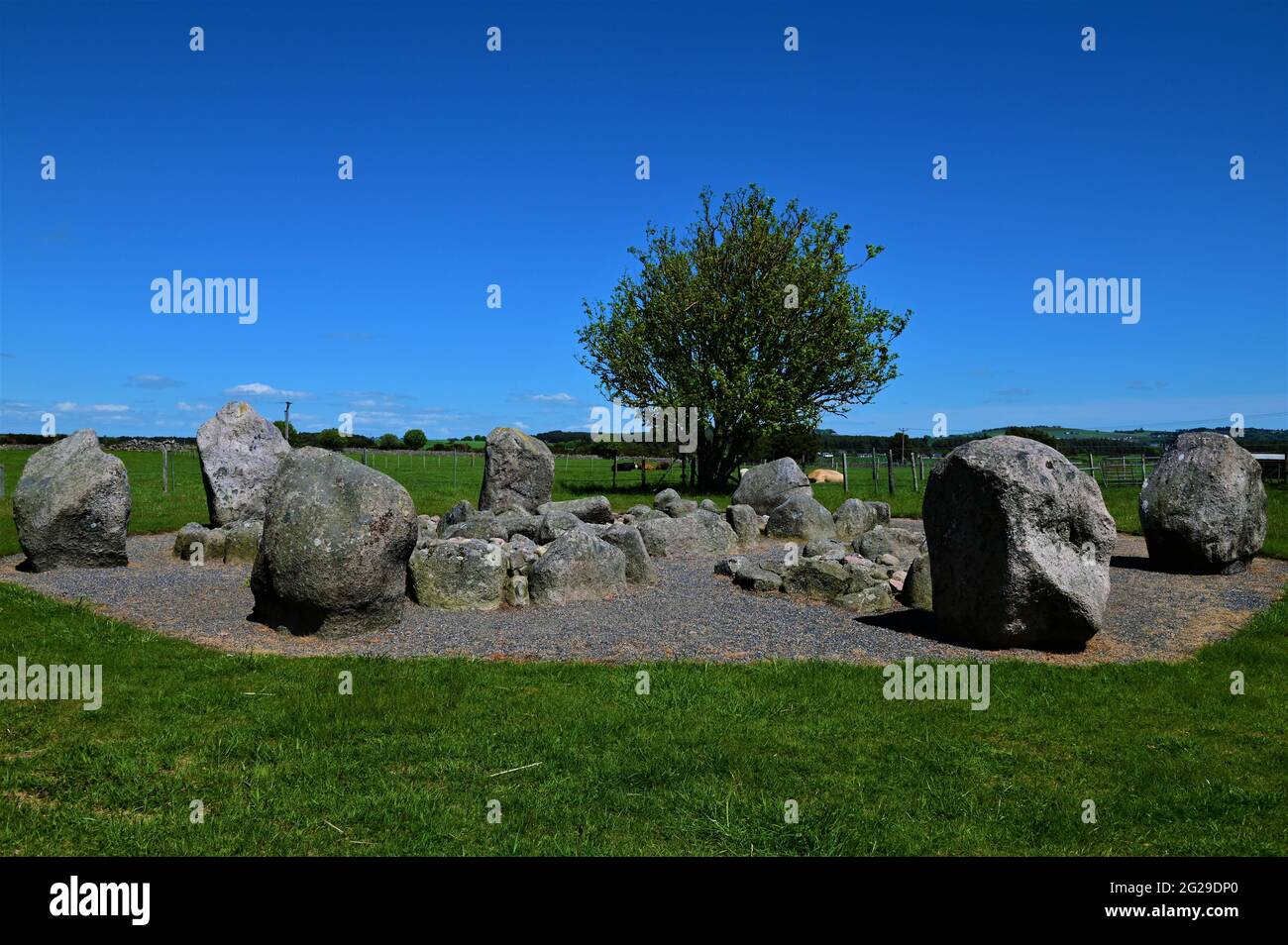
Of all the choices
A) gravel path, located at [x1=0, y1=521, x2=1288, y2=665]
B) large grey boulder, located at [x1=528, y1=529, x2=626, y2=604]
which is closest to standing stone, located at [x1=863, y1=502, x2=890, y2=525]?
gravel path, located at [x1=0, y1=521, x2=1288, y2=665]

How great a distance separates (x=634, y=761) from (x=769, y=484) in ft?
62.7

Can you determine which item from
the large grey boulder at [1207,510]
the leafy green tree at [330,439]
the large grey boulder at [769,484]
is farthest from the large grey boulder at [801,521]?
the leafy green tree at [330,439]

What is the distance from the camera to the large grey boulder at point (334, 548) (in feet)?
37.4

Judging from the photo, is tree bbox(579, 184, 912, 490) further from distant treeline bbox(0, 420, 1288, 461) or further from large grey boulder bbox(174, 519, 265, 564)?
large grey boulder bbox(174, 519, 265, 564)

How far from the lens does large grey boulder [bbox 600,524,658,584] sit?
15000 millimetres

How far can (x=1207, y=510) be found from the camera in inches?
656

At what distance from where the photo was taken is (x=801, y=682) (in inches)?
375

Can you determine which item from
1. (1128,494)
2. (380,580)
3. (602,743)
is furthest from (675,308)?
(602,743)

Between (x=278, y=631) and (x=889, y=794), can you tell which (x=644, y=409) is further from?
(x=889, y=794)

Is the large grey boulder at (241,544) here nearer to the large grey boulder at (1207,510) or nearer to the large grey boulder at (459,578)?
the large grey boulder at (459,578)

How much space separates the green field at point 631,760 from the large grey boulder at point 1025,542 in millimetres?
731

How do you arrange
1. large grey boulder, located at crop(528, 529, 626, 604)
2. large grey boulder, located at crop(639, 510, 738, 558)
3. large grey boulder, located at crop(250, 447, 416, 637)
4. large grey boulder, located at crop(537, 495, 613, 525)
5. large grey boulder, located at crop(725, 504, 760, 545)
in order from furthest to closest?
large grey boulder, located at crop(725, 504, 760, 545) → large grey boulder, located at crop(537, 495, 613, 525) → large grey boulder, located at crop(639, 510, 738, 558) → large grey boulder, located at crop(528, 529, 626, 604) → large grey boulder, located at crop(250, 447, 416, 637)

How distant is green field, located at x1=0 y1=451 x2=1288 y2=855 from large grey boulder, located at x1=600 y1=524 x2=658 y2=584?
4.72m

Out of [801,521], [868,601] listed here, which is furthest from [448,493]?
[868,601]
